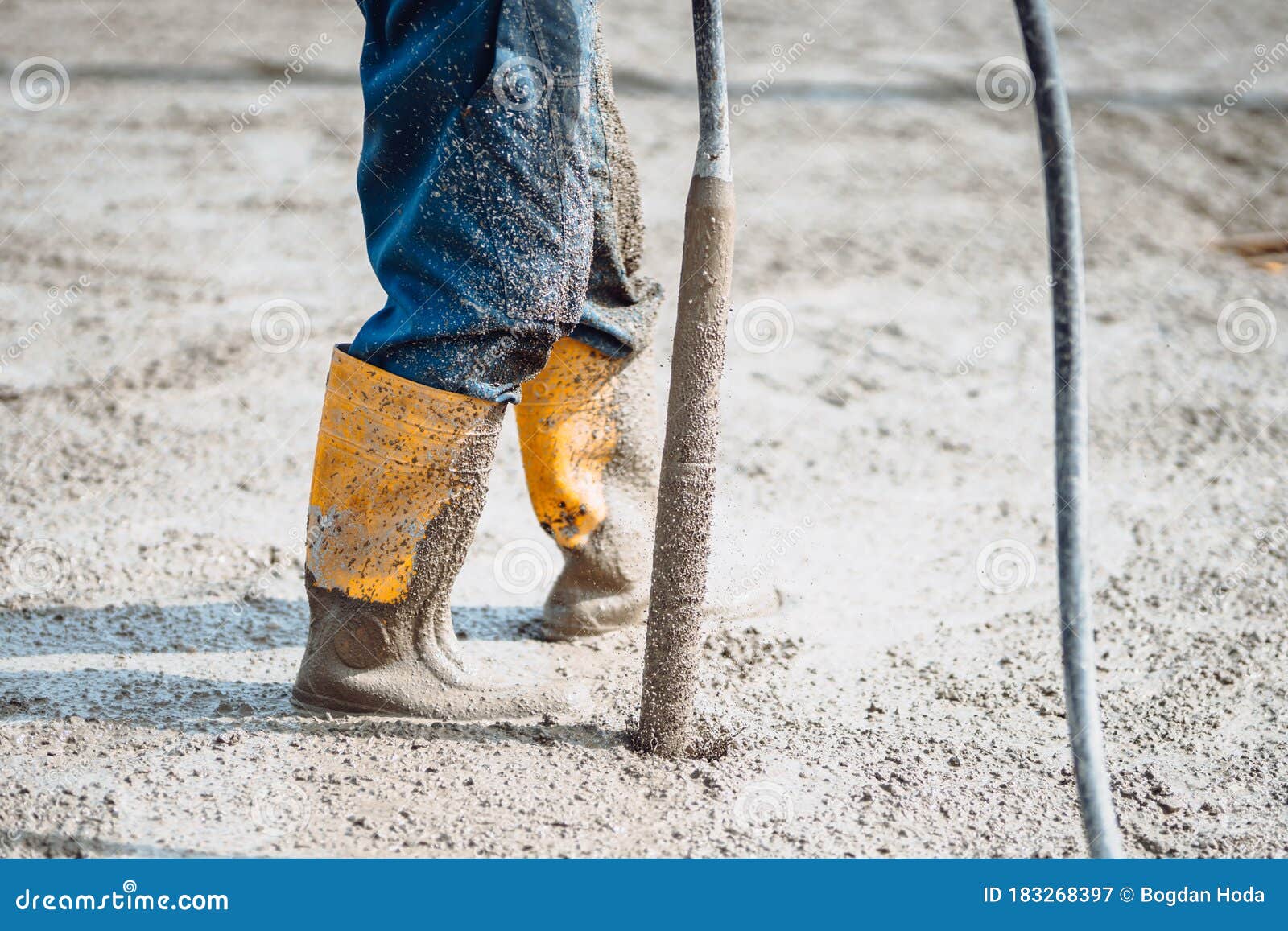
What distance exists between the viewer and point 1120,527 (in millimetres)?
2732

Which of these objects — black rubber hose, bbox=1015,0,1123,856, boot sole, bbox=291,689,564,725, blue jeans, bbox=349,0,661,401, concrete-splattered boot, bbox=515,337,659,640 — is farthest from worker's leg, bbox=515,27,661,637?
black rubber hose, bbox=1015,0,1123,856

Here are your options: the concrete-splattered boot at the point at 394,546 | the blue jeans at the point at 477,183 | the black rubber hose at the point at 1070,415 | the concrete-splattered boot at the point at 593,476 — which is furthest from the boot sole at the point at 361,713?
the black rubber hose at the point at 1070,415

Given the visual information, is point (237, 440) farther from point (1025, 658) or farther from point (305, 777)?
point (1025, 658)

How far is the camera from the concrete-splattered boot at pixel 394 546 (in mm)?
1738

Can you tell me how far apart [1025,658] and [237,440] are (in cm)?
180

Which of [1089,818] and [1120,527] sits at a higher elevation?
[1089,818]

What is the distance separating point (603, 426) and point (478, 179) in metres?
0.63

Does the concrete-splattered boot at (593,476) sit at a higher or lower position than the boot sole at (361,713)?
higher

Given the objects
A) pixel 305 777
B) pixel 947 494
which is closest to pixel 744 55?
pixel 947 494

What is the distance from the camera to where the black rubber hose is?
137 cm

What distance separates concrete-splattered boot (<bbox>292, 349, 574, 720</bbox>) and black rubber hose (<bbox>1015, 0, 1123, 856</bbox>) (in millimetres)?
762

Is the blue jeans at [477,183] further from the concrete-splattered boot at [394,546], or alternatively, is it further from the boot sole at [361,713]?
the boot sole at [361,713]

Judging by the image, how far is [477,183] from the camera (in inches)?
64.8

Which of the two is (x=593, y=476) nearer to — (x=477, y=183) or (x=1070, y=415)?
(x=477, y=183)
